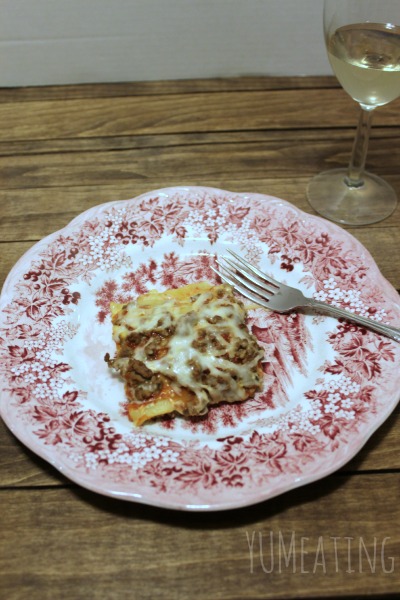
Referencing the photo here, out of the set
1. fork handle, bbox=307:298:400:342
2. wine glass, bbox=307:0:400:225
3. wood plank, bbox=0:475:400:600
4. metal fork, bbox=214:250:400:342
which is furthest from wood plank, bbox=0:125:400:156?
wood plank, bbox=0:475:400:600

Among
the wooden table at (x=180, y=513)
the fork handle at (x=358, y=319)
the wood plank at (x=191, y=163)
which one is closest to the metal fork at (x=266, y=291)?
the fork handle at (x=358, y=319)

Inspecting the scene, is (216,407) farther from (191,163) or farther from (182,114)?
(182,114)

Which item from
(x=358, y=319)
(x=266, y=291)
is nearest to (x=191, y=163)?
(x=266, y=291)

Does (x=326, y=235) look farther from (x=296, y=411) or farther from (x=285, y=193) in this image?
(x=296, y=411)

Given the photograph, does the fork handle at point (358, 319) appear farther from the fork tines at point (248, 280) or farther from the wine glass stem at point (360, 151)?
the wine glass stem at point (360, 151)

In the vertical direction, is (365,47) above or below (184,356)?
above

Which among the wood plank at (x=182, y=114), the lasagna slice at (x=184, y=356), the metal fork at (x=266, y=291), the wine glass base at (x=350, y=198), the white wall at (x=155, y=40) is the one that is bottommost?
the lasagna slice at (x=184, y=356)
